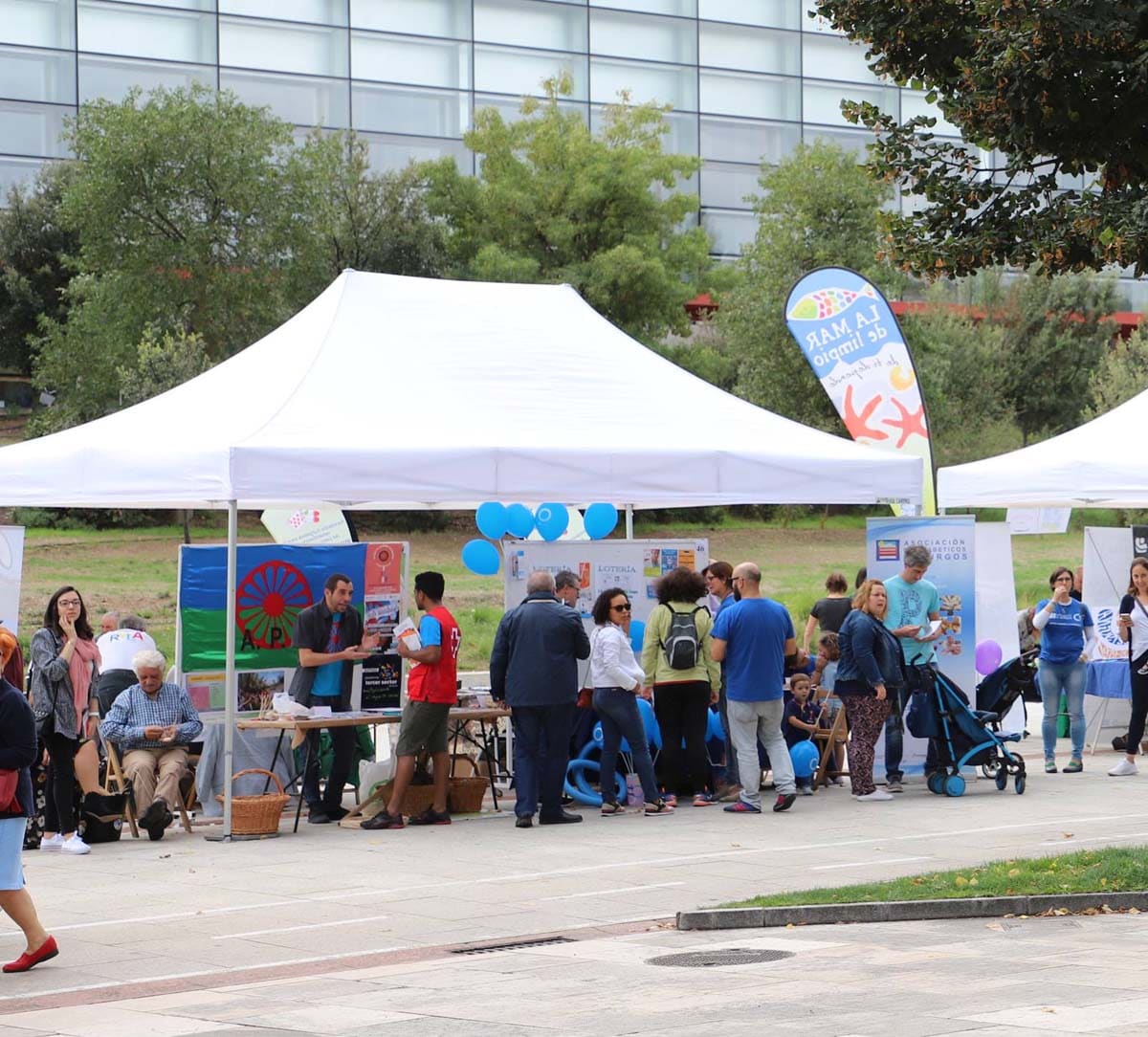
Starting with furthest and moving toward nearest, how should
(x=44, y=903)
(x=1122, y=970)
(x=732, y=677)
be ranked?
1. (x=732, y=677)
2. (x=44, y=903)
3. (x=1122, y=970)

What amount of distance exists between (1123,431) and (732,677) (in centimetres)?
661

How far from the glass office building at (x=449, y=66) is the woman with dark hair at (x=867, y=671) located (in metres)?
38.3

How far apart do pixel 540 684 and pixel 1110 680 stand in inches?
311

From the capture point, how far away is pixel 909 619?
15.4 meters

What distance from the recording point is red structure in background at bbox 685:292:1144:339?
55.7m

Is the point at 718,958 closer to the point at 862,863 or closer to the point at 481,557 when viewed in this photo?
the point at 862,863

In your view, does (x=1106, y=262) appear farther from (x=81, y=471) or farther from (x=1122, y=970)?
(x=81, y=471)

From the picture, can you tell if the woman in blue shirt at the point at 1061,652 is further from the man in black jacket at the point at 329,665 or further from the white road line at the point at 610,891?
the white road line at the point at 610,891

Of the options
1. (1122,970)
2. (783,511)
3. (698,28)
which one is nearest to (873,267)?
(783,511)

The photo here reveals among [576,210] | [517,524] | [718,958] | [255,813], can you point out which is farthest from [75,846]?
[576,210]

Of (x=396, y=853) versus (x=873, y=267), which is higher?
(x=873, y=267)

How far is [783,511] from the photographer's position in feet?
175

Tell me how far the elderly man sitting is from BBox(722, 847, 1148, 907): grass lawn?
518cm

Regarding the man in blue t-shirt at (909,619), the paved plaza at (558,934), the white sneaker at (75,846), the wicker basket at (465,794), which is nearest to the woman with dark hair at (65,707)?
the white sneaker at (75,846)
